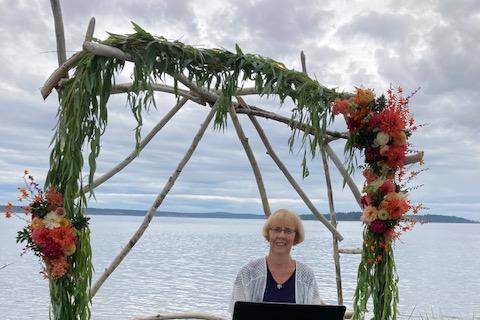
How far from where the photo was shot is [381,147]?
14.8 ft

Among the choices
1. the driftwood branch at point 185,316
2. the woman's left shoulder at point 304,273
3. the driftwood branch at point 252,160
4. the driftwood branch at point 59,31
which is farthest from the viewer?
the driftwood branch at point 185,316

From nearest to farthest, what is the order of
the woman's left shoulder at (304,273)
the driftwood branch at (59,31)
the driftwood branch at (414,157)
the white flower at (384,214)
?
the woman's left shoulder at (304,273) → the driftwood branch at (59,31) → the white flower at (384,214) → the driftwood branch at (414,157)

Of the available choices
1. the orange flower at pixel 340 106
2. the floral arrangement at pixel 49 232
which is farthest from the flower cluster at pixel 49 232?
the orange flower at pixel 340 106

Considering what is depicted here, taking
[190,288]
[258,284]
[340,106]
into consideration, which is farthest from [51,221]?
[190,288]

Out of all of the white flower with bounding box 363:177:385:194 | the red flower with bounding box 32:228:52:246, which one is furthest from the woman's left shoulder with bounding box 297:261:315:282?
the red flower with bounding box 32:228:52:246

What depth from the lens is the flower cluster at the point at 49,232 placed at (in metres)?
3.85

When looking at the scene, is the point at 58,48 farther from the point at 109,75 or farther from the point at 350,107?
the point at 350,107

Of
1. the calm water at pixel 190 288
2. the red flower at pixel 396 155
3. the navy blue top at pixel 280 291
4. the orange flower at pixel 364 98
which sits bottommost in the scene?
the calm water at pixel 190 288

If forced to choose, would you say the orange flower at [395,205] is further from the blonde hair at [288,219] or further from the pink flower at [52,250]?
the pink flower at [52,250]

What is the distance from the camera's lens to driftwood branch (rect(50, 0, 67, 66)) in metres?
4.29

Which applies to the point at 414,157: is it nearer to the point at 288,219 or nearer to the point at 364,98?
the point at 364,98

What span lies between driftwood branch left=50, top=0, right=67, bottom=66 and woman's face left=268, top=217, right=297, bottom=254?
1.83 metres

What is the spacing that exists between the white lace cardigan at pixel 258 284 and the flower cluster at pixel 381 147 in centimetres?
93

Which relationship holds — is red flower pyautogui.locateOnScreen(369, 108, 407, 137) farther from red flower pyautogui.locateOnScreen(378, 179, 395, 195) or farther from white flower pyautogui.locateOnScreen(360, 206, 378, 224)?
white flower pyautogui.locateOnScreen(360, 206, 378, 224)
